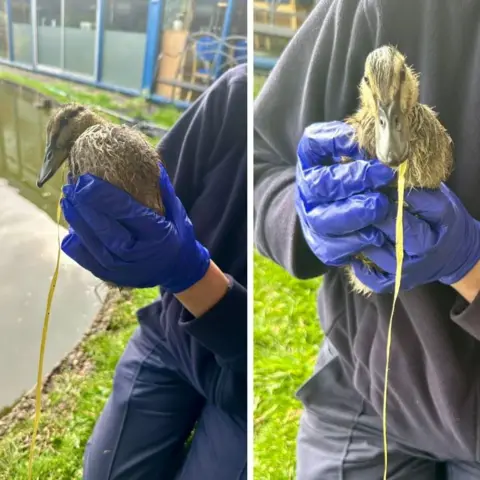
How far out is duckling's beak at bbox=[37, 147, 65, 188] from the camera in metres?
0.61

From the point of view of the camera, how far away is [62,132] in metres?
0.62

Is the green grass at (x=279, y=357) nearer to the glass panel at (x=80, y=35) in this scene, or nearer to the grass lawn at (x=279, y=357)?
the grass lawn at (x=279, y=357)

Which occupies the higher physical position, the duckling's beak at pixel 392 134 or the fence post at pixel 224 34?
the fence post at pixel 224 34

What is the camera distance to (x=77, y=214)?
0.57m

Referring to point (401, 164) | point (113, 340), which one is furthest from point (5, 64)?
point (401, 164)

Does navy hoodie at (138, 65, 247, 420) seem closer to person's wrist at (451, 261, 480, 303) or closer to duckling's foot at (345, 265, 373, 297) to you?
duckling's foot at (345, 265, 373, 297)

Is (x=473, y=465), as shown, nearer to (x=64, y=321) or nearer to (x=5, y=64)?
(x=64, y=321)

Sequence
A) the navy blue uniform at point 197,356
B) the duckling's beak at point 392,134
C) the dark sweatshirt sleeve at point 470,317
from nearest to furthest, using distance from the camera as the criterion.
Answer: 1. the duckling's beak at point 392,134
2. the dark sweatshirt sleeve at point 470,317
3. the navy blue uniform at point 197,356

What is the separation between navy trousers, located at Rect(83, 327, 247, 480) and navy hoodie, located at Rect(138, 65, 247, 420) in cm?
6

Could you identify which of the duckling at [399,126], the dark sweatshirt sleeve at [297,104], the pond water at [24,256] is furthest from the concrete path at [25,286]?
the duckling at [399,126]

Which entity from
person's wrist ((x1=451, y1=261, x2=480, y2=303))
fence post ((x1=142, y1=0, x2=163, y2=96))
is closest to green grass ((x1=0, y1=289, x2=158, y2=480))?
fence post ((x1=142, y1=0, x2=163, y2=96))

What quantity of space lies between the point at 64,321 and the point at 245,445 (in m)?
0.26

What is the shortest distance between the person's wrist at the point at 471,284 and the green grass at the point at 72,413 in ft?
1.12

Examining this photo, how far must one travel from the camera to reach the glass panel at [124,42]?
2.08 ft
